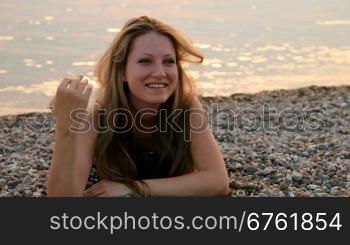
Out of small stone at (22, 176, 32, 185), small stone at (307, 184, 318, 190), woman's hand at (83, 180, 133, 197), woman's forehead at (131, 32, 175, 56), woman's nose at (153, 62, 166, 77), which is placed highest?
woman's forehead at (131, 32, 175, 56)

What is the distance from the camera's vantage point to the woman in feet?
14.1

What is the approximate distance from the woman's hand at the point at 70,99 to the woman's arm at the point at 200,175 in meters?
0.69

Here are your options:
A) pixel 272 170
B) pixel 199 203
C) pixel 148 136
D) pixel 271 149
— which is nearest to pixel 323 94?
pixel 271 149

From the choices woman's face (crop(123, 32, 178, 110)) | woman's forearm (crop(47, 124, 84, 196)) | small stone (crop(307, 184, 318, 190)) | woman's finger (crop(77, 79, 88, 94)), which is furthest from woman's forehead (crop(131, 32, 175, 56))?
small stone (crop(307, 184, 318, 190))

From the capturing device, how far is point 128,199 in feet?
13.1

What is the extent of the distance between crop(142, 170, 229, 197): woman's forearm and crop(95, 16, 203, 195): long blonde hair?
0.17 m

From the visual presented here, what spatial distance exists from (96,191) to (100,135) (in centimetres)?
43

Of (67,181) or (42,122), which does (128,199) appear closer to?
(67,181)

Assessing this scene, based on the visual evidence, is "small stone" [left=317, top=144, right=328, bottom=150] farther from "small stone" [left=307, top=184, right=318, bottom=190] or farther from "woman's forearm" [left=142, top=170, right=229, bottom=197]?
"woman's forearm" [left=142, top=170, right=229, bottom=197]

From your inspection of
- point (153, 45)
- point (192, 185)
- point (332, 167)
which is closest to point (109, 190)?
point (192, 185)

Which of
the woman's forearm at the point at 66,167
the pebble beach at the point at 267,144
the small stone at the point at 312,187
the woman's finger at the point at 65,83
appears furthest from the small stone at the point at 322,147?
the woman's finger at the point at 65,83

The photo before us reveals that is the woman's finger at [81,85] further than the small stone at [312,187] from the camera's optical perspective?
No

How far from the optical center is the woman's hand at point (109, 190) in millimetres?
4320

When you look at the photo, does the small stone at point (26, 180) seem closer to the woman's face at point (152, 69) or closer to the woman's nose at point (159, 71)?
the woman's face at point (152, 69)
